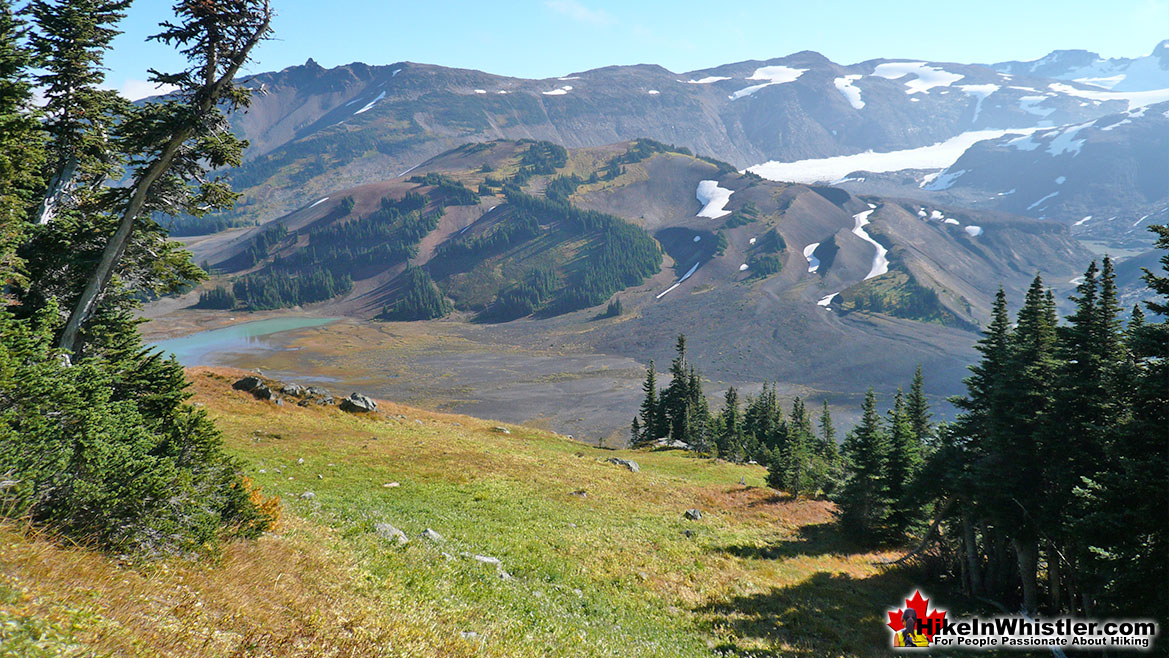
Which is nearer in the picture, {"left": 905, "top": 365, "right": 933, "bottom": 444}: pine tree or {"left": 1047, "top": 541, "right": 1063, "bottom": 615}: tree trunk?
{"left": 1047, "top": 541, "right": 1063, "bottom": 615}: tree trunk

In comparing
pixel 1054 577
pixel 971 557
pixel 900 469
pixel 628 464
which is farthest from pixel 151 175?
pixel 628 464

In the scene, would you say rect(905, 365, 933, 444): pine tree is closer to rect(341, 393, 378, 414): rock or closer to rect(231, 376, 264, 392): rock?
rect(341, 393, 378, 414): rock

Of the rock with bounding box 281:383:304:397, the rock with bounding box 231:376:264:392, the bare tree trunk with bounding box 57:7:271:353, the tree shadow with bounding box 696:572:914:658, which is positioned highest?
the bare tree trunk with bounding box 57:7:271:353

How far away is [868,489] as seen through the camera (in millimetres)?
33281

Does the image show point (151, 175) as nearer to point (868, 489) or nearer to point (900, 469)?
point (868, 489)

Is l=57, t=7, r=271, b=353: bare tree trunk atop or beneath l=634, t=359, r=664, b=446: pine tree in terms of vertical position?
atop

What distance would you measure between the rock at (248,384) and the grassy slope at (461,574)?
6.03m

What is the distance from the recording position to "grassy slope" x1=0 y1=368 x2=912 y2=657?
282 inches

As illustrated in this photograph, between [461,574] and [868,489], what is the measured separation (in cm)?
2943

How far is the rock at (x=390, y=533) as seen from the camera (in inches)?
593

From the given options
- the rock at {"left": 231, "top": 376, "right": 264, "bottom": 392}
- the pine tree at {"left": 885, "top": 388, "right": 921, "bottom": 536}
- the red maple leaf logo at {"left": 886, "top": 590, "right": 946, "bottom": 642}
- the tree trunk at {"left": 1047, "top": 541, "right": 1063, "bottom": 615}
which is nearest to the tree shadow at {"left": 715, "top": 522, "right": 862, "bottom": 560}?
the pine tree at {"left": 885, "top": 388, "right": 921, "bottom": 536}

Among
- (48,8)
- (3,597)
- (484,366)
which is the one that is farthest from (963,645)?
(484,366)

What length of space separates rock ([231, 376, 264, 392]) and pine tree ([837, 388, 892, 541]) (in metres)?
48.8

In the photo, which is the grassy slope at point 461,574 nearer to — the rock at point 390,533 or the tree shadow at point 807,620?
the tree shadow at point 807,620
